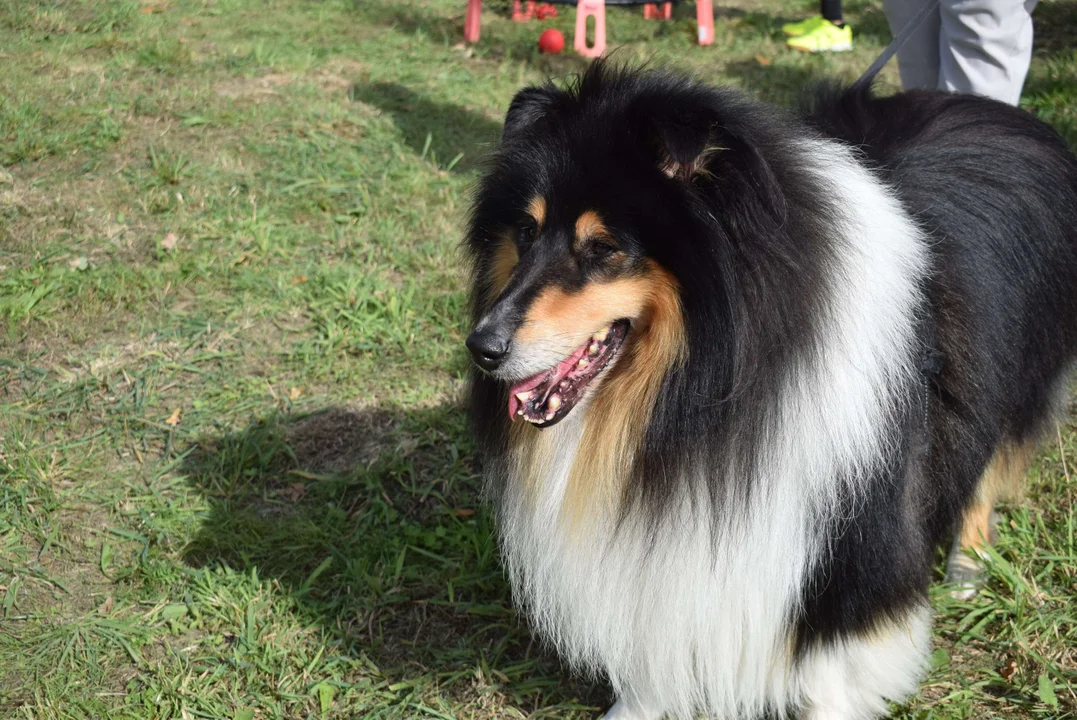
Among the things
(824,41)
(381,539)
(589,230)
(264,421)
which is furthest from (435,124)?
(589,230)

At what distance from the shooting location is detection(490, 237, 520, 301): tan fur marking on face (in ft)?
7.04

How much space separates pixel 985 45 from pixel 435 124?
3120mm

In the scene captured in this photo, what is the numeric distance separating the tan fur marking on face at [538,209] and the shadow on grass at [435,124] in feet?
10.5

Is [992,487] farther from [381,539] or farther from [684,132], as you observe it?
[381,539]

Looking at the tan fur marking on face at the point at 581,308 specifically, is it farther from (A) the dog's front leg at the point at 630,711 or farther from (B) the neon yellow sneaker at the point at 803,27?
(B) the neon yellow sneaker at the point at 803,27

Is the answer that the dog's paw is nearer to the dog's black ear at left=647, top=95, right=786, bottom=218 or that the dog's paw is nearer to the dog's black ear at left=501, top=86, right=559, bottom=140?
the dog's black ear at left=647, top=95, right=786, bottom=218

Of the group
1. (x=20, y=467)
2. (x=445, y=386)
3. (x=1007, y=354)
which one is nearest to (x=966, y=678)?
(x=1007, y=354)

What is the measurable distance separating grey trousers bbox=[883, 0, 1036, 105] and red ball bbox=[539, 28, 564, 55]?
135 inches

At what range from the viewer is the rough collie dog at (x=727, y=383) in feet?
6.10

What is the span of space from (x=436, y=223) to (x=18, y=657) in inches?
105

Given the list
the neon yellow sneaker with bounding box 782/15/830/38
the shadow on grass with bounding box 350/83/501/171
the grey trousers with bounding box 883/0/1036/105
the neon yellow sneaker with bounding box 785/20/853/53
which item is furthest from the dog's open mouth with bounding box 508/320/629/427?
the neon yellow sneaker with bounding box 782/15/830/38

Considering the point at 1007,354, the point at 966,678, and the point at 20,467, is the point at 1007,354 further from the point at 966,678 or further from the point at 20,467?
the point at 20,467

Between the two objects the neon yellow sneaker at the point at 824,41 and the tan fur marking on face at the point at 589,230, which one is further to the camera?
the neon yellow sneaker at the point at 824,41

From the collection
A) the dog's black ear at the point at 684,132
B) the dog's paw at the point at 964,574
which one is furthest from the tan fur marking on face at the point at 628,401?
the dog's paw at the point at 964,574
